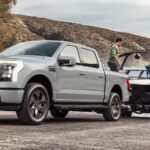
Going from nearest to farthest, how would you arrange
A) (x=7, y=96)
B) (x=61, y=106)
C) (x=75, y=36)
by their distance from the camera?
(x=7, y=96) → (x=61, y=106) → (x=75, y=36)

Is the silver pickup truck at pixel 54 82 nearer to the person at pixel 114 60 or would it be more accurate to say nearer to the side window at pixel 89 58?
the side window at pixel 89 58

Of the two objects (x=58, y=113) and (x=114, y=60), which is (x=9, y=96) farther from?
(x=114, y=60)

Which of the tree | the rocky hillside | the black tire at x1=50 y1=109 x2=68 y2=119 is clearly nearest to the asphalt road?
the black tire at x1=50 y1=109 x2=68 y2=119

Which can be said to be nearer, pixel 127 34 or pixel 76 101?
pixel 76 101

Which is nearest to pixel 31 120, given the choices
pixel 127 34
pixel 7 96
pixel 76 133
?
pixel 7 96

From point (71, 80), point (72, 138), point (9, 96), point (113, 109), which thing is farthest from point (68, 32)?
point (72, 138)

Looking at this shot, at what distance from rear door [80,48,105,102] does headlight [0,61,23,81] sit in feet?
7.21

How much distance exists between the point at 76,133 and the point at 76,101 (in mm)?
2631

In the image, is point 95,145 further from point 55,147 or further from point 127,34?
point 127,34

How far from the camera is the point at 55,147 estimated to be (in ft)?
24.8

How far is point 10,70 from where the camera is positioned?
34.3ft

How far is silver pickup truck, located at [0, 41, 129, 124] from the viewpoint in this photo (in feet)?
34.3

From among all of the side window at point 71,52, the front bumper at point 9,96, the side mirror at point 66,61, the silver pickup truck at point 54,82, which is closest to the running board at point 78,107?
the silver pickup truck at point 54,82

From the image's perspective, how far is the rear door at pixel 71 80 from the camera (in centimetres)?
1143
